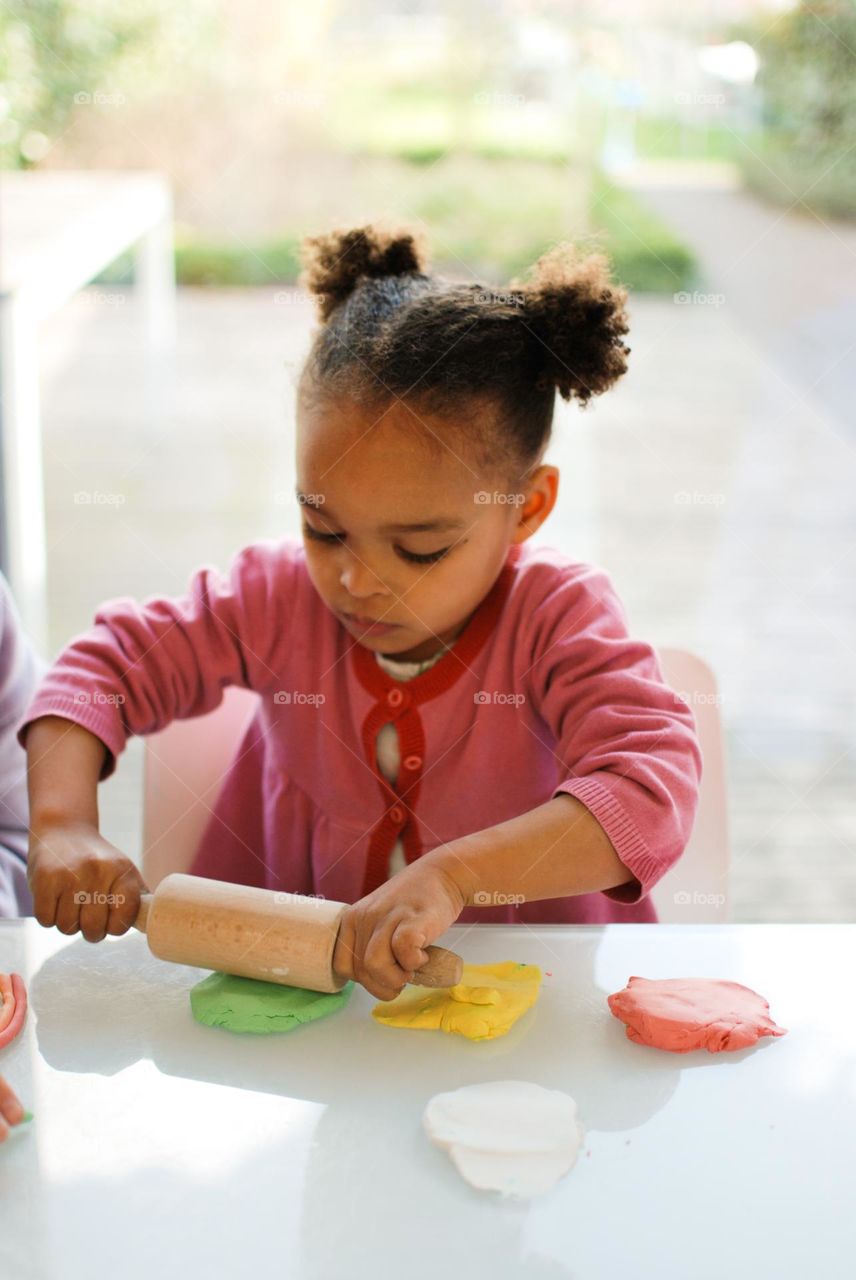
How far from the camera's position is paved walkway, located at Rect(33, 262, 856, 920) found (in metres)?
2.57

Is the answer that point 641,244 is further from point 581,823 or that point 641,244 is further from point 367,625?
point 581,823

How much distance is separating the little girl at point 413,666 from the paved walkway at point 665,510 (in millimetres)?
227

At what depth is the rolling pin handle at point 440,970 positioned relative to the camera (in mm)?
839

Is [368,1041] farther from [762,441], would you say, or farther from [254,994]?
[762,441]

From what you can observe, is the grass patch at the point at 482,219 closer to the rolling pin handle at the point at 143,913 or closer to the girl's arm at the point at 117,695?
the girl's arm at the point at 117,695

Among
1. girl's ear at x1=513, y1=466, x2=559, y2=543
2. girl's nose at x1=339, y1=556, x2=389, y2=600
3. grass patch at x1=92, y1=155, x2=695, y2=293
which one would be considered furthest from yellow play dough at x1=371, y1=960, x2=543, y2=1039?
grass patch at x1=92, y1=155, x2=695, y2=293

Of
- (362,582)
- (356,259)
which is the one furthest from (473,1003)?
(356,259)

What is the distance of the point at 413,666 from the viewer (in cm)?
125

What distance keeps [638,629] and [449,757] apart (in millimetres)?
2079

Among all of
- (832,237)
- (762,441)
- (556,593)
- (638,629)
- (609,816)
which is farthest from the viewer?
(832,237)

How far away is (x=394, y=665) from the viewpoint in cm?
125

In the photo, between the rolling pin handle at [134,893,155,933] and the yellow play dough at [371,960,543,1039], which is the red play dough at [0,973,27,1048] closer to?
the rolling pin handle at [134,893,155,933]

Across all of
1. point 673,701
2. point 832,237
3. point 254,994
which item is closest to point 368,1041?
point 254,994

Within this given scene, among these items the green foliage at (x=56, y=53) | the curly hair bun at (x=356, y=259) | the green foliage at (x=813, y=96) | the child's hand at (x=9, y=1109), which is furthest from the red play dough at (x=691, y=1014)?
the green foliage at (x=813, y=96)
